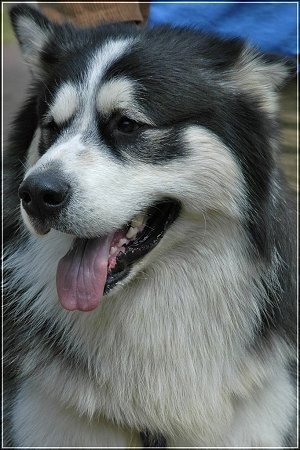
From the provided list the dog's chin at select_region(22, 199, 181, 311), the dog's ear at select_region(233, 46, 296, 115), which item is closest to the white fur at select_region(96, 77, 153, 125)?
the dog's chin at select_region(22, 199, 181, 311)

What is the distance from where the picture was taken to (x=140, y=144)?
5.92ft

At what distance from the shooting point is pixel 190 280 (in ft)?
6.50

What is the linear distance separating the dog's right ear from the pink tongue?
2.20 ft

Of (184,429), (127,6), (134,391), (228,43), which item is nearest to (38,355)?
(134,391)

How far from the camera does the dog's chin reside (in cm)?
178

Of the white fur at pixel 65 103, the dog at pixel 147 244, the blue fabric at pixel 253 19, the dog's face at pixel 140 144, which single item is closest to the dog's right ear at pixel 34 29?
the dog at pixel 147 244

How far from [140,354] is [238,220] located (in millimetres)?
509

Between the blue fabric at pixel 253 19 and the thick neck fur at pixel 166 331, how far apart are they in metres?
1.50

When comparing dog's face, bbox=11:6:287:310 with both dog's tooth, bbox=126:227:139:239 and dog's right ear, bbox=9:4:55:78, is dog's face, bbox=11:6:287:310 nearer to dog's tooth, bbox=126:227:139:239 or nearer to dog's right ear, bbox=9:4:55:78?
dog's tooth, bbox=126:227:139:239

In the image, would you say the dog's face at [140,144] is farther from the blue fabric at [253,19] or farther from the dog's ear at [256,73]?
the blue fabric at [253,19]

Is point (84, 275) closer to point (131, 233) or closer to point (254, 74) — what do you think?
point (131, 233)

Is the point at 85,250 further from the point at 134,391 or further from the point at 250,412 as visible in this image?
the point at 250,412

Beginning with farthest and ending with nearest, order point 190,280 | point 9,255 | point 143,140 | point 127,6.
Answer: point 127,6, point 9,255, point 190,280, point 143,140

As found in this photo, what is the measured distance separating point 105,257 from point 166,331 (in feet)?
1.14
